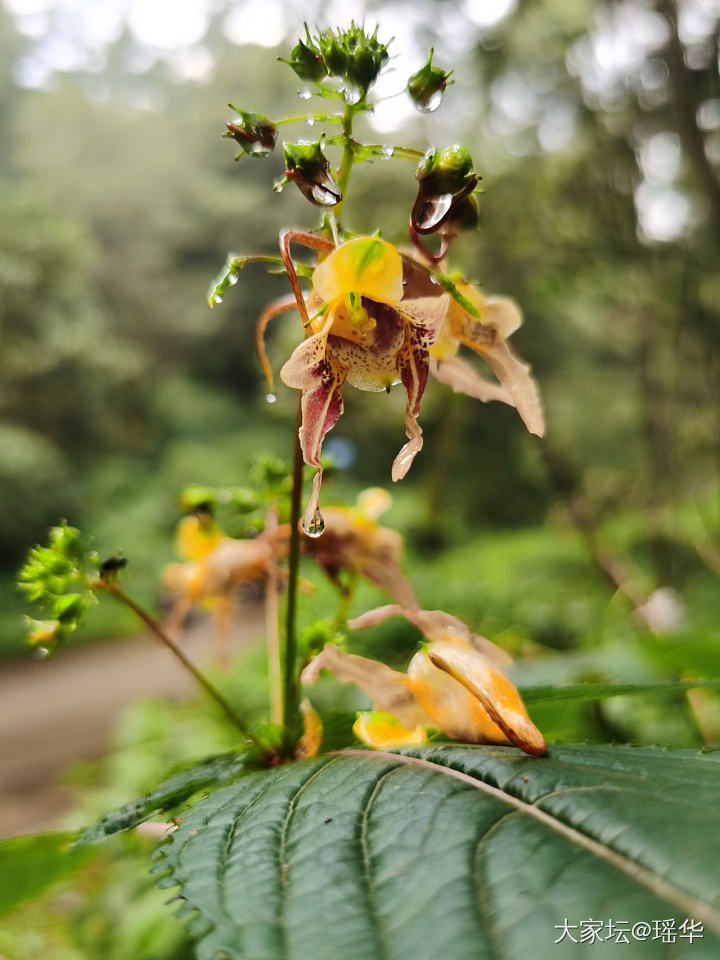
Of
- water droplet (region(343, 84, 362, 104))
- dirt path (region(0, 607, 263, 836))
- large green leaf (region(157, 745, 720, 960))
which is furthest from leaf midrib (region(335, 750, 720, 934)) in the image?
dirt path (region(0, 607, 263, 836))

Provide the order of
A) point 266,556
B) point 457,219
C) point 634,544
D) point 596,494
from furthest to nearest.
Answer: point 634,544 → point 596,494 → point 266,556 → point 457,219

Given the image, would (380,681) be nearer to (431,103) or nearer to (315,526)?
(315,526)

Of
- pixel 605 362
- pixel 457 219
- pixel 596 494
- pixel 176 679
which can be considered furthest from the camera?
pixel 605 362

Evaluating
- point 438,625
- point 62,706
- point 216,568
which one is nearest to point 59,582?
point 216,568

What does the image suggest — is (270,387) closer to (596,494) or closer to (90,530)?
(596,494)

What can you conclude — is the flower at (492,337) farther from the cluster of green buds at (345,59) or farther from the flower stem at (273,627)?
the flower stem at (273,627)

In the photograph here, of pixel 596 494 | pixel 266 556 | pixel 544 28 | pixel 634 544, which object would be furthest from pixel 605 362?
pixel 266 556

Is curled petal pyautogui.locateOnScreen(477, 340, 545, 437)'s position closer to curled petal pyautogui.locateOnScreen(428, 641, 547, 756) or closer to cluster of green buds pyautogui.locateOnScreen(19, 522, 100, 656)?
curled petal pyautogui.locateOnScreen(428, 641, 547, 756)
